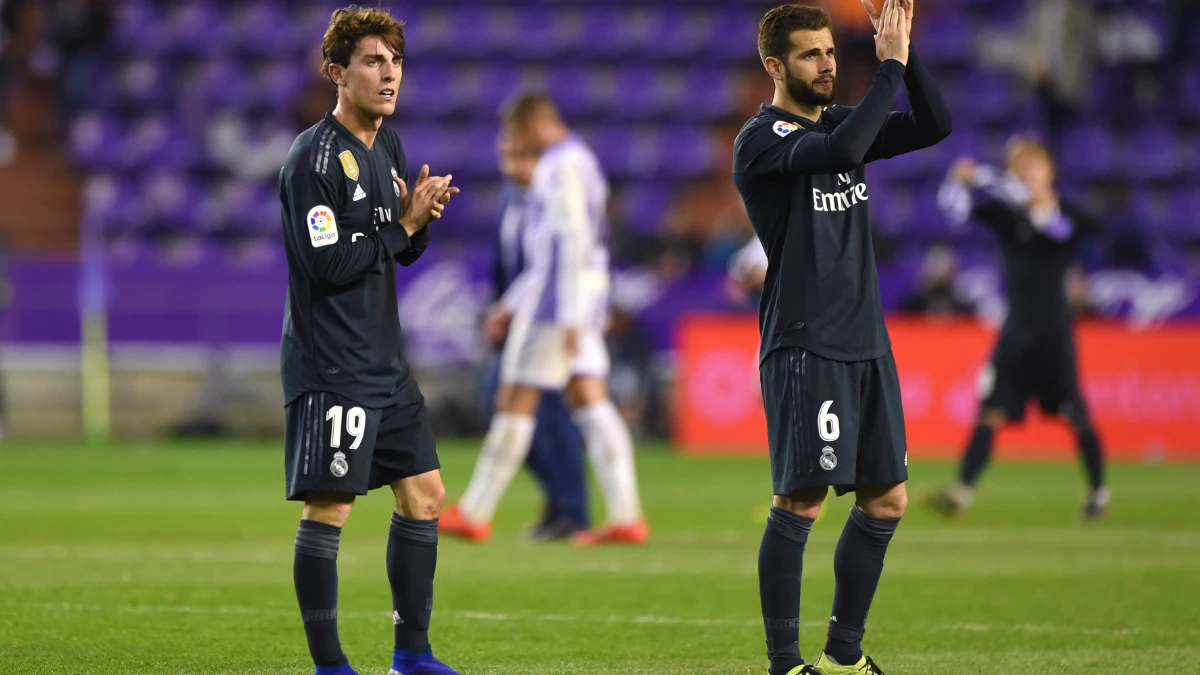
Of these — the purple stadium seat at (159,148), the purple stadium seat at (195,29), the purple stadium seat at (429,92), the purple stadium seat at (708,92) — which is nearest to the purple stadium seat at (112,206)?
the purple stadium seat at (159,148)

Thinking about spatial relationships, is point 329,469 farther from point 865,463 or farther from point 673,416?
point 673,416

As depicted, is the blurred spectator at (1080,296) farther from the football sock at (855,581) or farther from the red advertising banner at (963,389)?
the football sock at (855,581)

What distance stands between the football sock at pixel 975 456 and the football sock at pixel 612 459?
7.32 ft

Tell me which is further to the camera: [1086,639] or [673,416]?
[673,416]

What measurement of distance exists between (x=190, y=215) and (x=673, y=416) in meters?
7.06

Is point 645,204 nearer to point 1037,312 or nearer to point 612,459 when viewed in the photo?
point 1037,312

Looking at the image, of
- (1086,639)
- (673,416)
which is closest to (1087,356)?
(673,416)

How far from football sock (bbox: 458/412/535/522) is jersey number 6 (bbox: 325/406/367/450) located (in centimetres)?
437

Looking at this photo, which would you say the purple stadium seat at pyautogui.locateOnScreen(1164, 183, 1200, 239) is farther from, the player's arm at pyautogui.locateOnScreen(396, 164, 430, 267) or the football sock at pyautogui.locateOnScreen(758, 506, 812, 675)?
the player's arm at pyautogui.locateOnScreen(396, 164, 430, 267)

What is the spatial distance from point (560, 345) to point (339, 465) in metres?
4.62

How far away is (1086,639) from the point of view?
619 cm

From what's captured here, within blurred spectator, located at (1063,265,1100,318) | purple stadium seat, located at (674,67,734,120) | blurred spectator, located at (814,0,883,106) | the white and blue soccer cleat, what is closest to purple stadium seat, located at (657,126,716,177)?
purple stadium seat, located at (674,67,734,120)

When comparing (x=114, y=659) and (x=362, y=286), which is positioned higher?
(x=362, y=286)

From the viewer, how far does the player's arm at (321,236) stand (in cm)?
489
